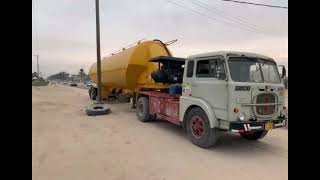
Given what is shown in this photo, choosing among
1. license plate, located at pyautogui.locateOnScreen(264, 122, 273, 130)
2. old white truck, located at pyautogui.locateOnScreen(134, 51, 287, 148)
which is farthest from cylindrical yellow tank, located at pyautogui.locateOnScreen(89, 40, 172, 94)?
license plate, located at pyautogui.locateOnScreen(264, 122, 273, 130)

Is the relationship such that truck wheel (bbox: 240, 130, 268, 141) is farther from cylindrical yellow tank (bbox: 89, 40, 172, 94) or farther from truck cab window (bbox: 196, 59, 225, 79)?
cylindrical yellow tank (bbox: 89, 40, 172, 94)

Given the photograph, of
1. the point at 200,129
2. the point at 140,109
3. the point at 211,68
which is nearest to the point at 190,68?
the point at 211,68

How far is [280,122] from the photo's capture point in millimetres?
7738

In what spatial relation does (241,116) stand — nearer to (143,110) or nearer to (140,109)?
(143,110)

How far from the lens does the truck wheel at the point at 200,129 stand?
7.73 m

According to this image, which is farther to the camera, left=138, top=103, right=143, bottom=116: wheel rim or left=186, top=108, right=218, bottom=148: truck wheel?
left=138, top=103, right=143, bottom=116: wheel rim

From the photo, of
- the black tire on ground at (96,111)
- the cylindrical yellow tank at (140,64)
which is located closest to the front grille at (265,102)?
the cylindrical yellow tank at (140,64)

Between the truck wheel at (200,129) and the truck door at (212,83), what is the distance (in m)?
0.40

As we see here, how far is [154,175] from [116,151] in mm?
1954

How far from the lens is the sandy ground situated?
5664 millimetres

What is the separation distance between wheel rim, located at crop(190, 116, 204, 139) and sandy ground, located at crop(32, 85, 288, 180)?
0.34 meters

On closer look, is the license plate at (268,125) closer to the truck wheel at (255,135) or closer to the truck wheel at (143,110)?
the truck wheel at (255,135)
